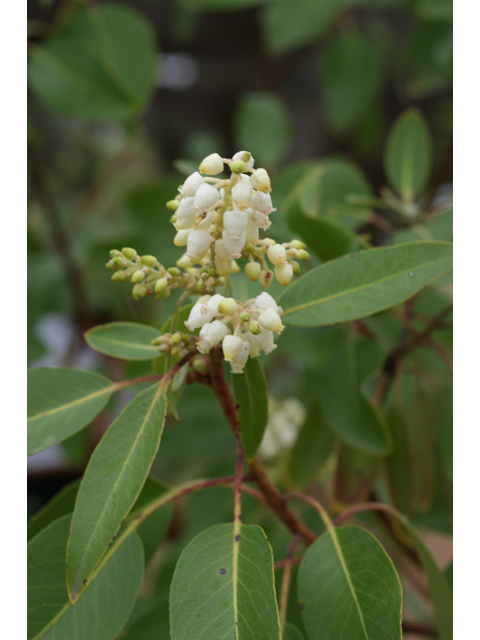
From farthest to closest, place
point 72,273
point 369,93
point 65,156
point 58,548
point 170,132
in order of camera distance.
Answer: point 170,132 → point 65,156 → point 369,93 → point 72,273 → point 58,548

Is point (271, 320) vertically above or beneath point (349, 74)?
beneath

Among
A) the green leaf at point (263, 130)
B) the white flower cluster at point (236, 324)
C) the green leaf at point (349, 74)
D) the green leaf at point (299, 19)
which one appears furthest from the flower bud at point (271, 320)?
the green leaf at point (349, 74)

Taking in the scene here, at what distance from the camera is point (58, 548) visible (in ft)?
1.48

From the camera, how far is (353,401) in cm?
63

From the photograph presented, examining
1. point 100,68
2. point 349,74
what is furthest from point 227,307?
point 349,74

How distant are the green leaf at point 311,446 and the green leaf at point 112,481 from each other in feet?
1.13

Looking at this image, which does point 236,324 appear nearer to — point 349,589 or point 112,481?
point 112,481

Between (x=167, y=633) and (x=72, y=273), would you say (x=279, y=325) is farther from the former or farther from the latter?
(x=72, y=273)

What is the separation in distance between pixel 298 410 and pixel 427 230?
0.55 meters

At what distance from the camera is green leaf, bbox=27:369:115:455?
1.44ft

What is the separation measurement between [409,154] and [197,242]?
2.09 ft

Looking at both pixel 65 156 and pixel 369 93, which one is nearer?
pixel 369 93

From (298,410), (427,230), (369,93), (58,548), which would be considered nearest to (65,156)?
(369,93)

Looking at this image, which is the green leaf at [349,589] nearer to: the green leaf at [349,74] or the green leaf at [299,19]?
the green leaf at [299,19]
